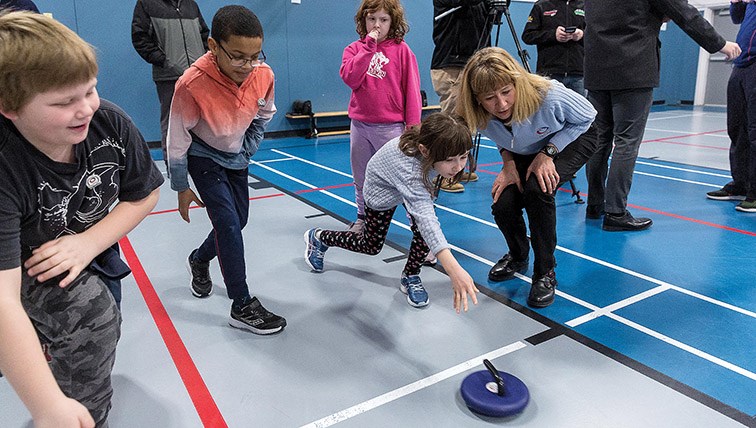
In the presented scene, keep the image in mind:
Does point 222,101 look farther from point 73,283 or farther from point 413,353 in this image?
point 413,353

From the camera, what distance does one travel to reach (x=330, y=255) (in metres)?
3.11

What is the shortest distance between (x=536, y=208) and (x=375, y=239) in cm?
78

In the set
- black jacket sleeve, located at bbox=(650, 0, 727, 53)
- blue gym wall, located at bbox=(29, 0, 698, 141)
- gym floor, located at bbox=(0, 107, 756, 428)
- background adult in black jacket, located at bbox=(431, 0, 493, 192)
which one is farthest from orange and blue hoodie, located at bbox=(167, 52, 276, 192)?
blue gym wall, located at bbox=(29, 0, 698, 141)

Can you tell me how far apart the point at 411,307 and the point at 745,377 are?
128 cm

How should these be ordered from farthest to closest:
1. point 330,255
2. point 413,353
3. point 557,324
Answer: point 330,255, point 557,324, point 413,353

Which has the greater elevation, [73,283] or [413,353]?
[73,283]

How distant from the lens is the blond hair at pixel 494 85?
218cm

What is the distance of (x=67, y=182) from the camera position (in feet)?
3.90

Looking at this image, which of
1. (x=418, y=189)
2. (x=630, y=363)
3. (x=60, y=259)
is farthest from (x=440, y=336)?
(x=60, y=259)

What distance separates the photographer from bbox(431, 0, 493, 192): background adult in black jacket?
4.20 m

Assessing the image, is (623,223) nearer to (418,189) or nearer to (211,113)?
(418,189)

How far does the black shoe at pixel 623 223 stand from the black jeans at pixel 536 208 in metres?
0.98

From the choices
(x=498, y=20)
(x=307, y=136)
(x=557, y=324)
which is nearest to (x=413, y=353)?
(x=557, y=324)

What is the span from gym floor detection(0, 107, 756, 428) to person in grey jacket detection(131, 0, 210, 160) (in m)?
1.84
